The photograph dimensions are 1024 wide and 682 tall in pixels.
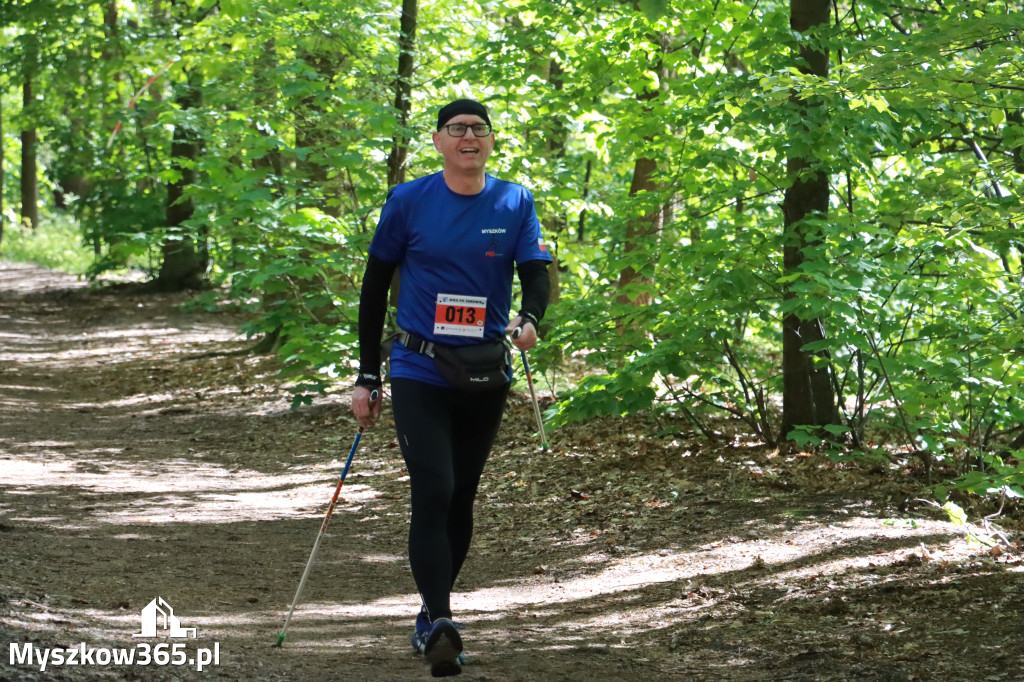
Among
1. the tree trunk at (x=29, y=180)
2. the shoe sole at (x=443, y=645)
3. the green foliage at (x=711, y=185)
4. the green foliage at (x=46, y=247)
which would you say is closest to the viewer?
the shoe sole at (x=443, y=645)

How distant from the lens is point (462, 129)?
3873 millimetres

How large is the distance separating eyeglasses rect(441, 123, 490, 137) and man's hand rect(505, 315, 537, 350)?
76 centimetres

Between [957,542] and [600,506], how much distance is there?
2524 mm

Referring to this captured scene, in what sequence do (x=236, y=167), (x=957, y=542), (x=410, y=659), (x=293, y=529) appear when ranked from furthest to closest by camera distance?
(x=236, y=167) → (x=293, y=529) → (x=957, y=542) → (x=410, y=659)

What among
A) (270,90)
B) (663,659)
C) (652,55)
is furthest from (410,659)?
(270,90)

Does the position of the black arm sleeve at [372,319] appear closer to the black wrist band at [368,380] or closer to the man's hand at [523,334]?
the black wrist band at [368,380]

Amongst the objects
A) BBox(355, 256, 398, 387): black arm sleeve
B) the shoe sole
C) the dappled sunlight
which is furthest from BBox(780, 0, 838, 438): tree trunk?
the dappled sunlight

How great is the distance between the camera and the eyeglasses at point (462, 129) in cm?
387

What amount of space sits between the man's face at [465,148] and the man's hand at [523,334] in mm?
636

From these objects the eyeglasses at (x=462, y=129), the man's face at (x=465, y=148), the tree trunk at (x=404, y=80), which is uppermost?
the tree trunk at (x=404, y=80)

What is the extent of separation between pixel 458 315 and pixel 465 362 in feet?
0.62

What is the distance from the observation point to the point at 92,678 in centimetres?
344

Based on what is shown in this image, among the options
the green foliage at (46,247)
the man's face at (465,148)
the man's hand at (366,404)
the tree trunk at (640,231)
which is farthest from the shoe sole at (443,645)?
the green foliage at (46,247)

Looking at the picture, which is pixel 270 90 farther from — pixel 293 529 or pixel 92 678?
pixel 92 678
